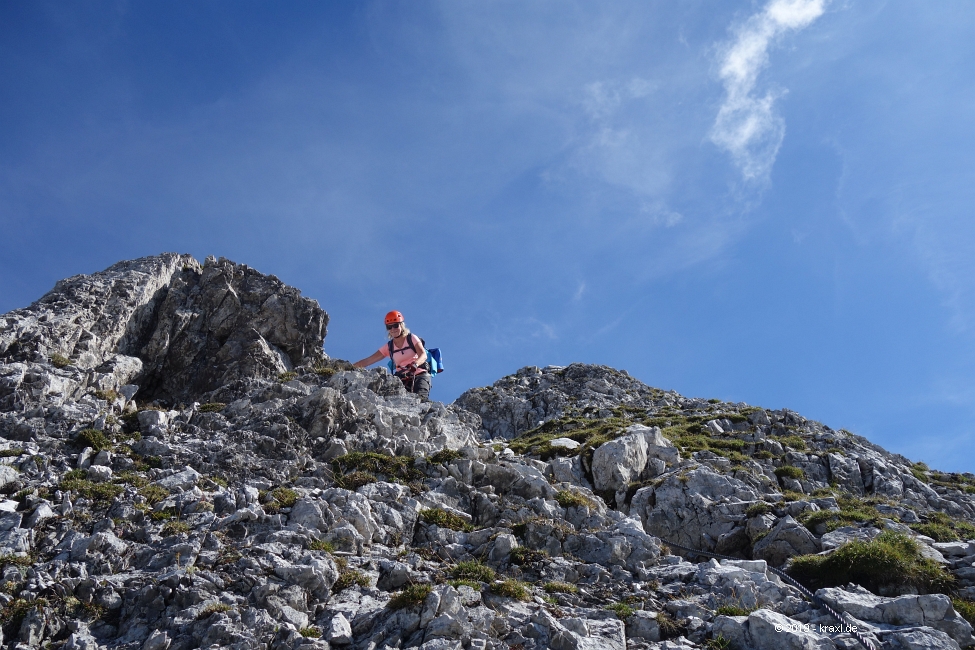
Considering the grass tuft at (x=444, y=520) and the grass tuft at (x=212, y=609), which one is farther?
the grass tuft at (x=444, y=520)

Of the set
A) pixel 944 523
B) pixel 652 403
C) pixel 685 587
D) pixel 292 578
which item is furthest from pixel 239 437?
pixel 652 403

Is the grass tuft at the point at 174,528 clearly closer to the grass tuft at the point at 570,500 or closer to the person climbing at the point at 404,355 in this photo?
the grass tuft at the point at 570,500

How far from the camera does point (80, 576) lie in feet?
37.7

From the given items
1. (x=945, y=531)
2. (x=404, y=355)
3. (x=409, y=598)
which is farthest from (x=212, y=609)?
(x=945, y=531)

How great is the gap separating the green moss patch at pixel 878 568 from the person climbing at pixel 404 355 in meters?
16.0

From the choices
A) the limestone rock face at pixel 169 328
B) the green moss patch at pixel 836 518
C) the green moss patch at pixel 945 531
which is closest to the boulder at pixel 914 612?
the green moss patch at pixel 836 518

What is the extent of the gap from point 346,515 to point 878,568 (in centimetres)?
1303

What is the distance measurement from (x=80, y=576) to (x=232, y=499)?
12.9ft

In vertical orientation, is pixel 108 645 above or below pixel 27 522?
below

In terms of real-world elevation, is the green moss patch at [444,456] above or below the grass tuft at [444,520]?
above

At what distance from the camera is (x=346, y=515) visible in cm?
1523

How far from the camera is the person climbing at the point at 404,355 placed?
26.9 m

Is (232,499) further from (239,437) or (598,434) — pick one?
(598,434)

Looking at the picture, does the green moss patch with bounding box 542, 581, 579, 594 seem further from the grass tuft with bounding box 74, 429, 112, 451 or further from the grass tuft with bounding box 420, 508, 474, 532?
the grass tuft with bounding box 74, 429, 112, 451
